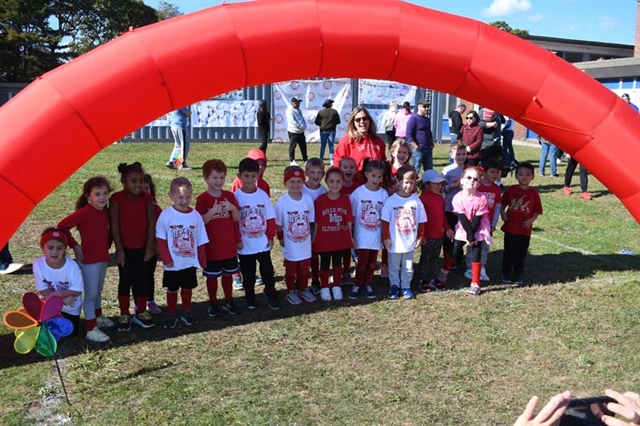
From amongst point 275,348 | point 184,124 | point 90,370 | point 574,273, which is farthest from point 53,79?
point 184,124

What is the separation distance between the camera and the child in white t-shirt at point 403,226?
6.53m

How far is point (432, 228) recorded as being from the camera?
6770 mm

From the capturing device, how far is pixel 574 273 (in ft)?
24.7

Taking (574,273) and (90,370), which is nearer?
(90,370)

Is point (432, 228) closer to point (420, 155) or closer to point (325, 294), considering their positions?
point (325, 294)

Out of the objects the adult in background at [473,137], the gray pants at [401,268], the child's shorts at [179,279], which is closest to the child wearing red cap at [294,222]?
the gray pants at [401,268]

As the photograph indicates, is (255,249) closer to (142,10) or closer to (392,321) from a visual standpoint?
(392,321)

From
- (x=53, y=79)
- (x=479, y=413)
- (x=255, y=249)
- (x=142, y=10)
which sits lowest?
(x=479, y=413)

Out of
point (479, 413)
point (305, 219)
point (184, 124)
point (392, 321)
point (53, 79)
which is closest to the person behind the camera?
point (479, 413)

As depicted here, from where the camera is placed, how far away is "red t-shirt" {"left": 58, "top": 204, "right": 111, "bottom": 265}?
5395mm

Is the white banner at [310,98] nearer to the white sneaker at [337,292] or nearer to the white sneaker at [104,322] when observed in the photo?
the white sneaker at [337,292]

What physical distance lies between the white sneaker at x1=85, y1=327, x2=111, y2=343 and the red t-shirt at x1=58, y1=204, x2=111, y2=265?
616 mm

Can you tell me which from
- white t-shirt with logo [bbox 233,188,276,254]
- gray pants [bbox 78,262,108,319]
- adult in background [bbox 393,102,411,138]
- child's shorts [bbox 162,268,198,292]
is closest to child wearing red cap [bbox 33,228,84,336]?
gray pants [bbox 78,262,108,319]

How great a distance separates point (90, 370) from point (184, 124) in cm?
1008
